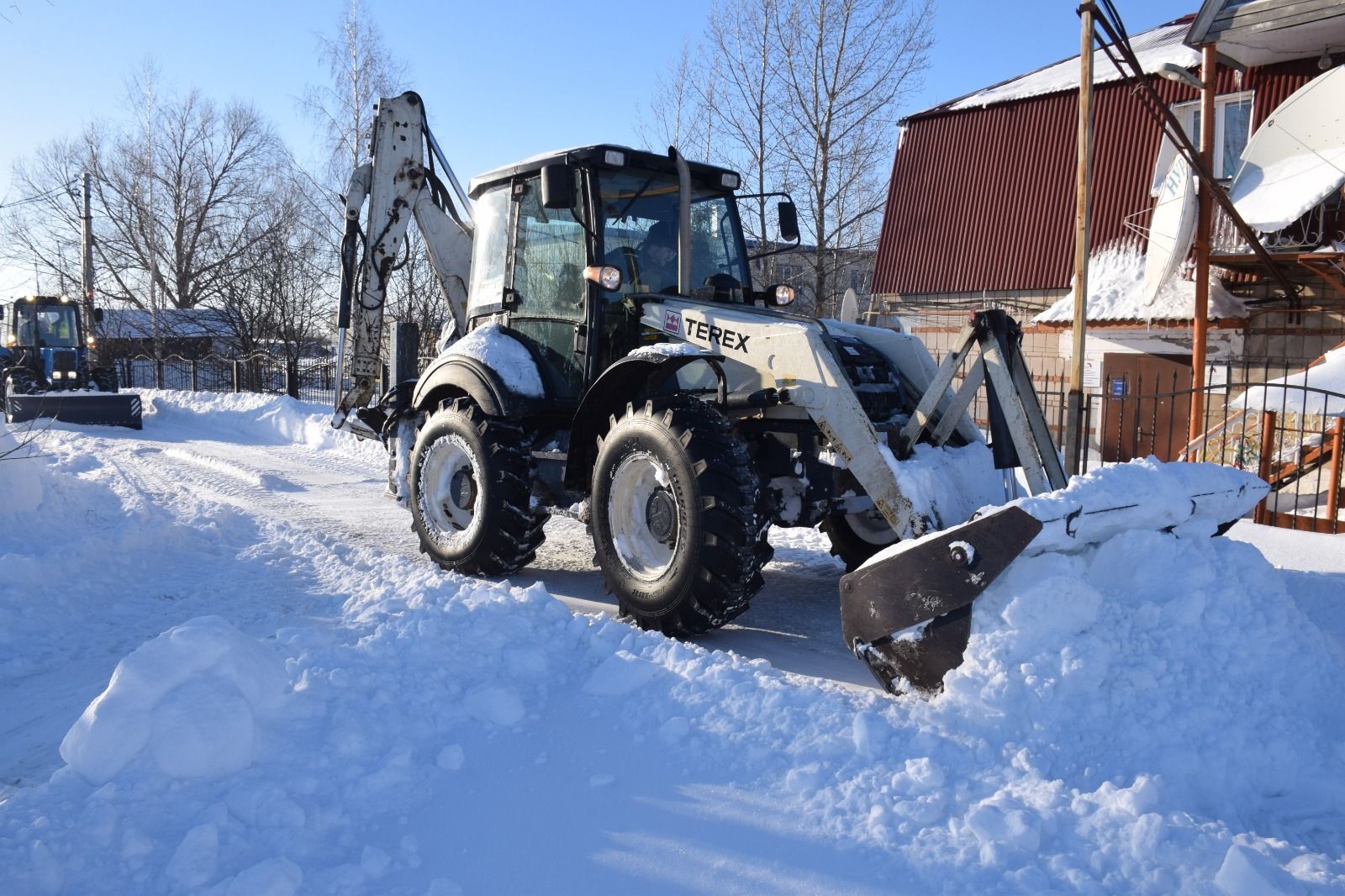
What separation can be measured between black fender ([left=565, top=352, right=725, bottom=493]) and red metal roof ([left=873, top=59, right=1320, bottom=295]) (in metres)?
13.5

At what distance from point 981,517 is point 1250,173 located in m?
11.7

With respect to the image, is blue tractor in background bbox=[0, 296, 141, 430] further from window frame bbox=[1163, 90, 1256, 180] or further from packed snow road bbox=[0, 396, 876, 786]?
window frame bbox=[1163, 90, 1256, 180]

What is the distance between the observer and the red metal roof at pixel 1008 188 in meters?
16.1

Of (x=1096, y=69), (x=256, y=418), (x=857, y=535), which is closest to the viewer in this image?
(x=857, y=535)

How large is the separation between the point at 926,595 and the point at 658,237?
127 inches

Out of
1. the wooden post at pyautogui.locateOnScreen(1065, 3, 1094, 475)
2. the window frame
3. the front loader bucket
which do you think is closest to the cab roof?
the front loader bucket

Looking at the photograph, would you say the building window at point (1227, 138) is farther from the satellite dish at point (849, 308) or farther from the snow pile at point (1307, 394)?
the satellite dish at point (849, 308)

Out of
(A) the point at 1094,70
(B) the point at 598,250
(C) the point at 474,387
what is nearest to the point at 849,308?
(B) the point at 598,250

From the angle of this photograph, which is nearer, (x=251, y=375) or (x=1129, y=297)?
(x=1129, y=297)

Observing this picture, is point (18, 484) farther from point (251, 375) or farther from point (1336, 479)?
point (251, 375)

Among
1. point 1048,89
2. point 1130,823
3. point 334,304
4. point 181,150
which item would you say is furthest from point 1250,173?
point 181,150

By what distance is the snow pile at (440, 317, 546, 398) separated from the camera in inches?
246

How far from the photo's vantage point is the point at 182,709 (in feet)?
10.4

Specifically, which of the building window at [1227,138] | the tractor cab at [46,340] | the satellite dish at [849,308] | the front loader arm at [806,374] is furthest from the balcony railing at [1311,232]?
the tractor cab at [46,340]
